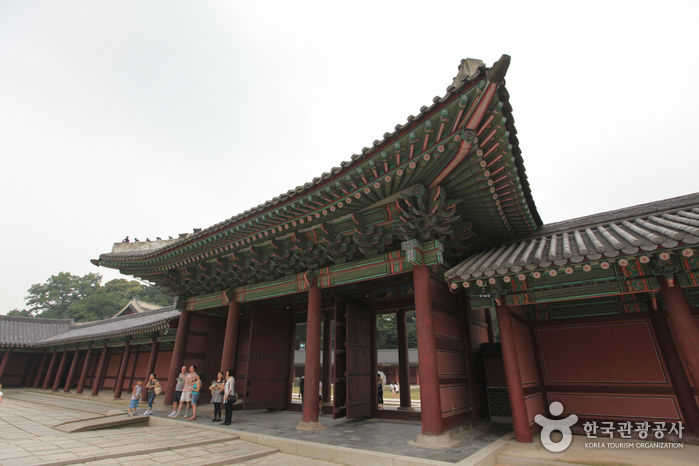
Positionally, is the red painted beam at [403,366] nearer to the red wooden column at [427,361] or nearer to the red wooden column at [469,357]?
the red wooden column at [469,357]

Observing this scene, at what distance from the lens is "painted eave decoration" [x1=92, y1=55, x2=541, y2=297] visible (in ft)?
16.9

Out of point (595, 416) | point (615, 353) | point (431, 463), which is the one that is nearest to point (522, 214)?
point (615, 353)

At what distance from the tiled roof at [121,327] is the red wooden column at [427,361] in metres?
11.7

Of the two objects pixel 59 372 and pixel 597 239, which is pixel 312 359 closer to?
pixel 597 239

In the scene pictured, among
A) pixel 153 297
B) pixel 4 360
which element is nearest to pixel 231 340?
pixel 4 360

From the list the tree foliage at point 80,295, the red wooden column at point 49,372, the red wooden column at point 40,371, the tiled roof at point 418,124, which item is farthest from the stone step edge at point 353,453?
the tree foliage at point 80,295

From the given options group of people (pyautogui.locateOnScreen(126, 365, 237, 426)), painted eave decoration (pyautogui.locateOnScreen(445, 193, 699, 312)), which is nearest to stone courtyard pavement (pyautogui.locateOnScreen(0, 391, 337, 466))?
group of people (pyautogui.locateOnScreen(126, 365, 237, 426))

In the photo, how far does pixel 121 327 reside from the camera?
24.7 metres

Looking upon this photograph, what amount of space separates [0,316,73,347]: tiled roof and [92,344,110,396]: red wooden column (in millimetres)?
9012

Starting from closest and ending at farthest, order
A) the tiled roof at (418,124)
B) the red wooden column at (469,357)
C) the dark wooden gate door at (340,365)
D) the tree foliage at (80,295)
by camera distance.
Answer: the tiled roof at (418,124), the red wooden column at (469,357), the dark wooden gate door at (340,365), the tree foliage at (80,295)

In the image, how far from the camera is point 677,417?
6422 millimetres

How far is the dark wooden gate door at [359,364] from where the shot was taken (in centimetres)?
915

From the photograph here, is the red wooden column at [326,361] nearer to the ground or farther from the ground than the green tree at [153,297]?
nearer to the ground

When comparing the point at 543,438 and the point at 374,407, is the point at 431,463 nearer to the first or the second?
the point at 543,438
